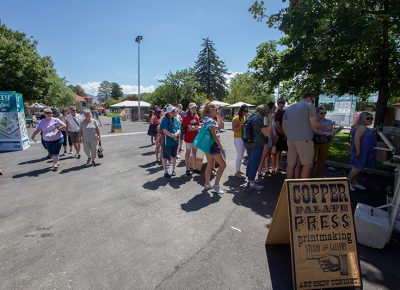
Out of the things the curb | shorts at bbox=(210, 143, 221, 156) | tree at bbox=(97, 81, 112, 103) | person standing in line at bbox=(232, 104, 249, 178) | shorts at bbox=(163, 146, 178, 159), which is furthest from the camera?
tree at bbox=(97, 81, 112, 103)

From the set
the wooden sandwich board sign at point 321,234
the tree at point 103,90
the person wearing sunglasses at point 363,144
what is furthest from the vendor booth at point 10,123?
the tree at point 103,90

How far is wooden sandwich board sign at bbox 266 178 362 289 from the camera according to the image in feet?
8.28

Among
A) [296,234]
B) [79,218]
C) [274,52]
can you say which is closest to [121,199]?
[79,218]

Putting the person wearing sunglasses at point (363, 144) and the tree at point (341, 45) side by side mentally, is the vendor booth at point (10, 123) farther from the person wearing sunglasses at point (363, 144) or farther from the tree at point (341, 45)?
the person wearing sunglasses at point (363, 144)

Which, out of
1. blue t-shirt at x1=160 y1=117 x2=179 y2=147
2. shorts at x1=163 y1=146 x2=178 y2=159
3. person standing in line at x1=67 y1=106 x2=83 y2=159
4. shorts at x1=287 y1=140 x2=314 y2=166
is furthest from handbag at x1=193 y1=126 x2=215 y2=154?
A: person standing in line at x1=67 y1=106 x2=83 y2=159

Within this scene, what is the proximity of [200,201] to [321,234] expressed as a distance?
2599 mm

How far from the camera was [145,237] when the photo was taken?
3.61 m

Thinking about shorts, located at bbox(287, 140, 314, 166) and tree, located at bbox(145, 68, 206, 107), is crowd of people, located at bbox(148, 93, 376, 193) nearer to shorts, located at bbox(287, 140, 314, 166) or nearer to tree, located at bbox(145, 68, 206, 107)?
shorts, located at bbox(287, 140, 314, 166)

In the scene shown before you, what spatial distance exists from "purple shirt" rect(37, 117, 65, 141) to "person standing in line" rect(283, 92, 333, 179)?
20.0ft

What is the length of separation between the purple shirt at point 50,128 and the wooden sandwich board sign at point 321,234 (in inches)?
262

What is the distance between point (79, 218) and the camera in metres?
4.20

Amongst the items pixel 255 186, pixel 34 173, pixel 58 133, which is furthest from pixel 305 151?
pixel 34 173

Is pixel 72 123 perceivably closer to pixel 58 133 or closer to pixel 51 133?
pixel 58 133

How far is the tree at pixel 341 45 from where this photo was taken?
6352 millimetres
